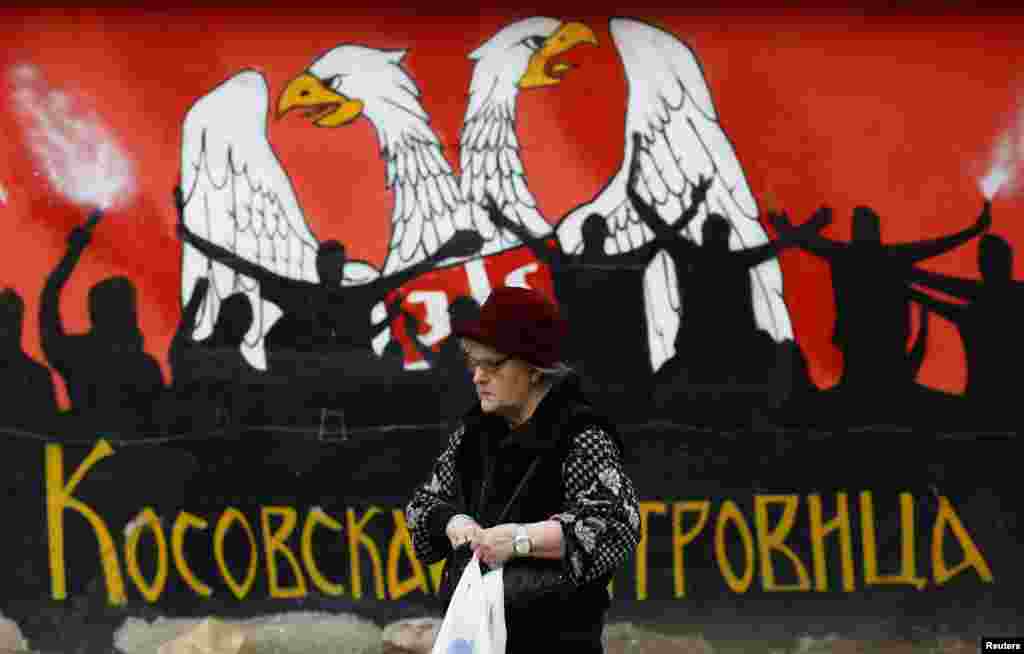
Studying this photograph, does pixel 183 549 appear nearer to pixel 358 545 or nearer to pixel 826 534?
pixel 358 545

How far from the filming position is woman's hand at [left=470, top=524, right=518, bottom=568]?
332 centimetres

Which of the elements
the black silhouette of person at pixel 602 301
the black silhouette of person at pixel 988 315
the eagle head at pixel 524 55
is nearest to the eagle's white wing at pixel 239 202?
the black silhouette of person at pixel 602 301

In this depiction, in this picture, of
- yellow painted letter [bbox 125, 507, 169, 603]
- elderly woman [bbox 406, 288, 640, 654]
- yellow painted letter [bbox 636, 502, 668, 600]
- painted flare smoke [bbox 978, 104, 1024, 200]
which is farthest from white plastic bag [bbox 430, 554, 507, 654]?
painted flare smoke [bbox 978, 104, 1024, 200]

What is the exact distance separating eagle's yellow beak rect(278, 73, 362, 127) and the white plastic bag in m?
3.32

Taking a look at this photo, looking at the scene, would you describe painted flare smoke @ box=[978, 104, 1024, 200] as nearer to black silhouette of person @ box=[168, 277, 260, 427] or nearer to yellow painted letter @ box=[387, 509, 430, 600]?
yellow painted letter @ box=[387, 509, 430, 600]

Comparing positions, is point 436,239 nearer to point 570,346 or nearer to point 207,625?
point 570,346

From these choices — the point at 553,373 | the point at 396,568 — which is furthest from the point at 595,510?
the point at 396,568

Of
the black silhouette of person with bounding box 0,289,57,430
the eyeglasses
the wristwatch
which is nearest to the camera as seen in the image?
the wristwatch

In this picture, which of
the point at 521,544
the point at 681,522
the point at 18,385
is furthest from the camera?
the point at 681,522

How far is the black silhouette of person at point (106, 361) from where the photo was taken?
6.26 meters

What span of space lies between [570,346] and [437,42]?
138 centimetres

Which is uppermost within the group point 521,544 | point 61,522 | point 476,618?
point 521,544

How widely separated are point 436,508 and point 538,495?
270 mm

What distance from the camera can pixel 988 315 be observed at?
21.1 feet
